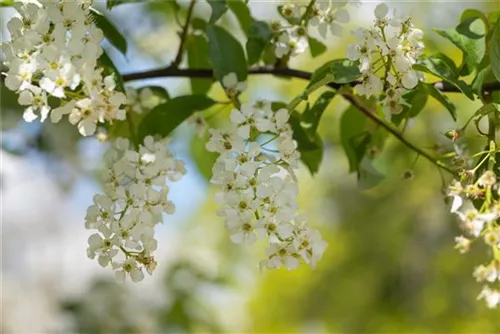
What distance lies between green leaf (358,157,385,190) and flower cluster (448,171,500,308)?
0.14 m

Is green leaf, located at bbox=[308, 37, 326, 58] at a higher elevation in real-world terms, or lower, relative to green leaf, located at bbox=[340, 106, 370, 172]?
higher

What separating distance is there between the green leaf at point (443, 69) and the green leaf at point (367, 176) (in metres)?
0.12

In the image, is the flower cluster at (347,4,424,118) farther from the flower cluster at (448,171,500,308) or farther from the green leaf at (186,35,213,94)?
the green leaf at (186,35,213,94)

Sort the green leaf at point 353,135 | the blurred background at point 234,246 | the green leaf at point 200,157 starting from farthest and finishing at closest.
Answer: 1. the blurred background at point 234,246
2. the green leaf at point 200,157
3. the green leaf at point 353,135

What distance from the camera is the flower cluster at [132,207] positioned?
1.82ft

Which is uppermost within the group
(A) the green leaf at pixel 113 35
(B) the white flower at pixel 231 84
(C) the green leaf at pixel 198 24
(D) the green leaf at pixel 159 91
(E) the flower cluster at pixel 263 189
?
(C) the green leaf at pixel 198 24

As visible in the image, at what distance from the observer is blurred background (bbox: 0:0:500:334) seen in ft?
4.50

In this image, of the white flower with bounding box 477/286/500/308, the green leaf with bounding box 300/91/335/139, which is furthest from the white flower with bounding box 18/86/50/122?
the white flower with bounding box 477/286/500/308

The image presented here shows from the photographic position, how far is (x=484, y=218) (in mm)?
489

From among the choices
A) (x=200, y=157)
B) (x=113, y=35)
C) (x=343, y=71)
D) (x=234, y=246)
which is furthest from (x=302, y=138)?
(x=234, y=246)

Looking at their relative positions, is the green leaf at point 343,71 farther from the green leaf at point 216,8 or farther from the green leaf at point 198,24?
the green leaf at point 198,24

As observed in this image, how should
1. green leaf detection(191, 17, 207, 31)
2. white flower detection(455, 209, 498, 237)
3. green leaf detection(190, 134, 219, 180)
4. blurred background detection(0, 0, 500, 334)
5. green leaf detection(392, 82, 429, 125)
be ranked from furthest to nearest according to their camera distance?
1. blurred background detection(0, 0, 500, 334)
2. green leaf detection(190, 134, 219, 180)
3. green leaf detection(191, 17, 207, 31)
4. green leaf detection(392, 82, 429, 125)
5. white flower detection(455, 209, 498, 237)

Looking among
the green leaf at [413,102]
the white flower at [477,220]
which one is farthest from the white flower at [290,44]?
the white flower at [477,220]

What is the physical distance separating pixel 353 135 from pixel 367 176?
0.06m
